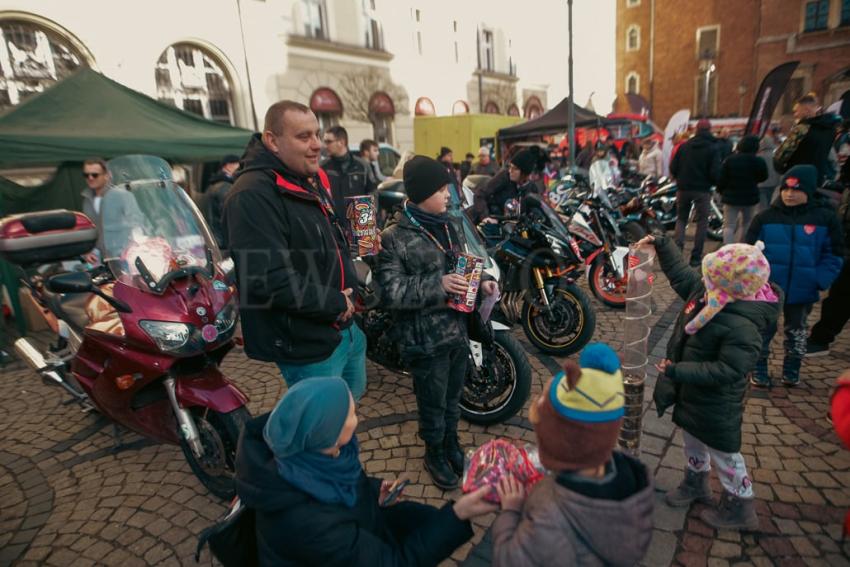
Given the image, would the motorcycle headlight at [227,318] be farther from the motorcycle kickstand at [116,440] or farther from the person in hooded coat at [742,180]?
the person in hooded coat at [742,180]

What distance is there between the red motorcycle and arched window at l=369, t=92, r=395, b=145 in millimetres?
19504

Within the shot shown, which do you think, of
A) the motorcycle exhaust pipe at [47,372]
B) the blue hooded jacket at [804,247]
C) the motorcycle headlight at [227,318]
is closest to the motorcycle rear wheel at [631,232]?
the blue hooded jacket at [804,247]

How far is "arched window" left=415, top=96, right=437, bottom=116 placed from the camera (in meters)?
24.2

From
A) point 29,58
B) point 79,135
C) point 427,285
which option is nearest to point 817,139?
point 427,285

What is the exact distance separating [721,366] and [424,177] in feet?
5.31

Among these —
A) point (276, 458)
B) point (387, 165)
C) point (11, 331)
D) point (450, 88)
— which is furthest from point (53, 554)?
point (450, 88)

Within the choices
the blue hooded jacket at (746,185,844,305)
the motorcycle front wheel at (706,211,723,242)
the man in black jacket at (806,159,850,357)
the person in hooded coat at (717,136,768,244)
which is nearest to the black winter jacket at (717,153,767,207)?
the person in hooded coat at (717,136,768,244)

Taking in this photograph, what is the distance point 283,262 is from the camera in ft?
7.06

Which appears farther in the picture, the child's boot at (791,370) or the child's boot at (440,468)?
the child's boot at (791,370)

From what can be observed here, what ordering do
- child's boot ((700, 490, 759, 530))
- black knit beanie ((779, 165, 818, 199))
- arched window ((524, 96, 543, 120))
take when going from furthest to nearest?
arched window ((524, 96, 543, 120)) → black knit beanie ((779, 165, 818, 199)) → child's boot ((700, 490, 759, 530))

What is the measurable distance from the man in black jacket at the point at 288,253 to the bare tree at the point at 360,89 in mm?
19659

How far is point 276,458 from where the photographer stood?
1.37m

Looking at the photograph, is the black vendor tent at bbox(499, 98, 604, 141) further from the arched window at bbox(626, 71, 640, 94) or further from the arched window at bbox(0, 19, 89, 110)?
the arched window at bbox(626, 71, 640, 94)

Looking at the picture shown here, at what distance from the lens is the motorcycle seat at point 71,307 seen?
3.25 metres
